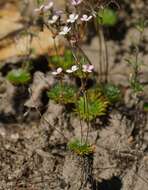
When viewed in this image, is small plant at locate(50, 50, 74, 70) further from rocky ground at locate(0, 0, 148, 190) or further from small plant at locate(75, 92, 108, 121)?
small plant at locate(75, 92, 108, 121)

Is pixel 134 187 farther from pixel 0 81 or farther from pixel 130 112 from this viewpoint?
pixel 0 81

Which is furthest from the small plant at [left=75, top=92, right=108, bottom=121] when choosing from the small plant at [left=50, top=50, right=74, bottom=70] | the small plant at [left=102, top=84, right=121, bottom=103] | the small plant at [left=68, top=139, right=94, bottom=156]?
the small plant at [left=50, top=50, right=74, bottom=70]

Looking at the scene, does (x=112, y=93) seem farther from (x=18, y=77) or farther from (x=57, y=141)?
(x=18, y=77)

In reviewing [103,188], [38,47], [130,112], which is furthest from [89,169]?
[38,47]

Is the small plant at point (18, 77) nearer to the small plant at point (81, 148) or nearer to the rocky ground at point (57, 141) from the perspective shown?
the rocky ground at point (57, 141)

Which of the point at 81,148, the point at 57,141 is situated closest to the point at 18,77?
the point at 57,141

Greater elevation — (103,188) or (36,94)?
(36,94)

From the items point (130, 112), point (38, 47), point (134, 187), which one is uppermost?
point (38, 47)
